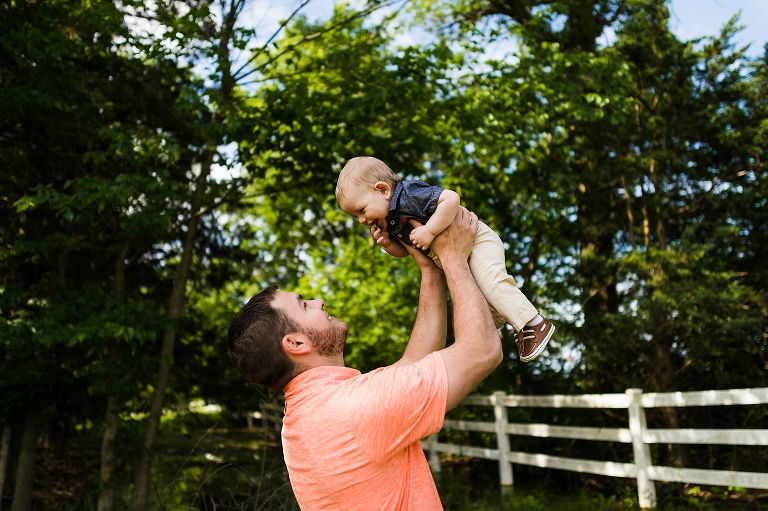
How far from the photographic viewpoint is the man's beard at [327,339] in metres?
2.19

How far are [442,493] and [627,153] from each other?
17.2 ft

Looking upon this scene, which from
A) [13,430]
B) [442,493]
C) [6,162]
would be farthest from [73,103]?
[442,493]

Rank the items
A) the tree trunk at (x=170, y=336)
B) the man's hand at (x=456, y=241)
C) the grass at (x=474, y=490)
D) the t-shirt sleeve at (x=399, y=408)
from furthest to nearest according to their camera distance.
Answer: the tree trunk at (x=170, y=336)
the grass at (x=474, y=490)
the man's hand at (x=456, y=241)
the t-shirt sleeve at (x=399, y=408)

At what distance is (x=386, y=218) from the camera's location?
2.67m

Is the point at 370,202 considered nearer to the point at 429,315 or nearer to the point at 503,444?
the point at 429,315

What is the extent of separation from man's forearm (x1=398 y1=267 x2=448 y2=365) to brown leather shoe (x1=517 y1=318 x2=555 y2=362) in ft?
0.86

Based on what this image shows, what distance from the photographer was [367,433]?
2.00m

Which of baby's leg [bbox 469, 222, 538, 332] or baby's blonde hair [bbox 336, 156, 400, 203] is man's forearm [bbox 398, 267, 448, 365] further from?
baby's blonde hair [bbox 336, 156, 400, 203]

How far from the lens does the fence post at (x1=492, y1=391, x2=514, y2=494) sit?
960cm

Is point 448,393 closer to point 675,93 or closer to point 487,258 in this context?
point 487,258

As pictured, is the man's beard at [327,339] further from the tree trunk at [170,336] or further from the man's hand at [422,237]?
the tree trunk at [170,336]

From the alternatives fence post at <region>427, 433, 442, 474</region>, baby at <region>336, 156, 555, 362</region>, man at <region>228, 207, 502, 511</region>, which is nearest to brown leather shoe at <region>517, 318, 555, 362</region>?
baby at <region>336, 156, 555, 362</region>

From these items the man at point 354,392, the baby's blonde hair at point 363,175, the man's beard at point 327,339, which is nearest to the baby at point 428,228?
the baby's blonde hair at point 363,175

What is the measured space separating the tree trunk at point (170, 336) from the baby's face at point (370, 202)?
6993mm
